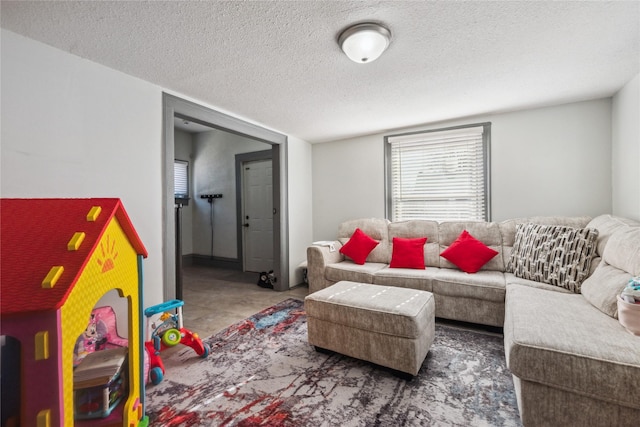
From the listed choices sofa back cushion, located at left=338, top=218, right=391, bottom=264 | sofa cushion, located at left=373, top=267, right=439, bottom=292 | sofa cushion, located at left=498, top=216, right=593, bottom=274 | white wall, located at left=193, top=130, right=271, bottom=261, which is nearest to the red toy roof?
sofa cushion, located at left=373, top=267, right=439, bottom=292

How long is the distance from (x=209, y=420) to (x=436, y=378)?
146cm

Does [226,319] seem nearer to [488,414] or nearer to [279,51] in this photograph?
[488,414]

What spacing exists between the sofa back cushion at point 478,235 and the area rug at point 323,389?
35.4 inches

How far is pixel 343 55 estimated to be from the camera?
6.58 feet

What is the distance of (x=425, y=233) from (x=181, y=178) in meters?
4.91

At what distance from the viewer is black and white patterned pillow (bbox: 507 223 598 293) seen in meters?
2.26

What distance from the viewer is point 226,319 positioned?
115 inches

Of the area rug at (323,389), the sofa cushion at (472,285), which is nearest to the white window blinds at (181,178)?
the area rug at (323,389)

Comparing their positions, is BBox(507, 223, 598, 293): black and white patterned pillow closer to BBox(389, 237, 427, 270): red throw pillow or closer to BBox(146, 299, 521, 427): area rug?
BBox(146, 299, 521, 427): area rug

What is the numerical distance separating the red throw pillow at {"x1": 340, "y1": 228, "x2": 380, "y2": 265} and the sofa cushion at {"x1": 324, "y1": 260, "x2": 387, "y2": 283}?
10cm

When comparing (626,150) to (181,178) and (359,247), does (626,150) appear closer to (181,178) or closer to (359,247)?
(359,247)

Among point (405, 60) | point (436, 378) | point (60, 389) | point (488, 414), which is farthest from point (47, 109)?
point (488, 414)

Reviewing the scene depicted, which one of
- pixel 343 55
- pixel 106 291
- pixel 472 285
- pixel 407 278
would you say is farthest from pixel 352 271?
pixel 106 291

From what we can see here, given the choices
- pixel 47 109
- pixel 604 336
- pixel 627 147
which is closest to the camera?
pixel 604 336
